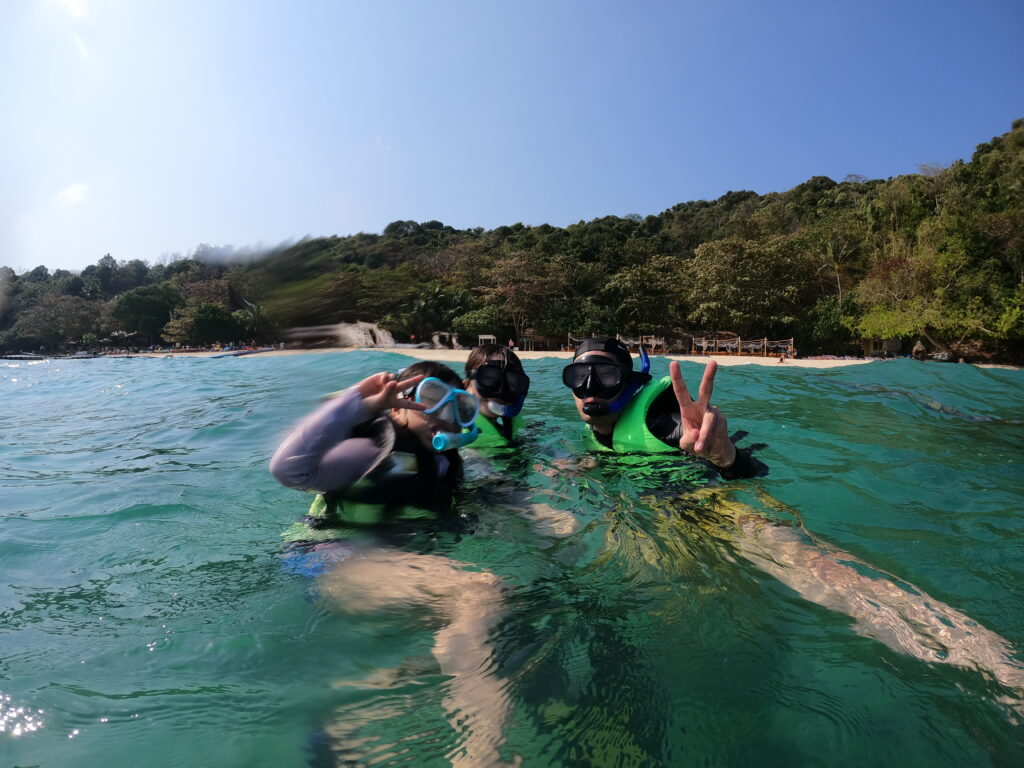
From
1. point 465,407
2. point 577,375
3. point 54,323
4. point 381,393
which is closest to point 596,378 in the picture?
point 577,375

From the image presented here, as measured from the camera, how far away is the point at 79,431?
6117mm

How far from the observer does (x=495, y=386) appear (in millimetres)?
3656

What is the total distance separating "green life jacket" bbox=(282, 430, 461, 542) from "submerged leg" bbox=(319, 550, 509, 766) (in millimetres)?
199

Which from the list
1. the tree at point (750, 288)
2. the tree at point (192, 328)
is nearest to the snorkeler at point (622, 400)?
the tree at point (750, 288)

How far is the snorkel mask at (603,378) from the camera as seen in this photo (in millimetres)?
3189

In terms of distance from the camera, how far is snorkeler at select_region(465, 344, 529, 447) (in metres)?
3.64

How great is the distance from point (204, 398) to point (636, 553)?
27.0ft

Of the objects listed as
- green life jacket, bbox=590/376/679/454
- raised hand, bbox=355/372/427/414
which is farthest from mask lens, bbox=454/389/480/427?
green life jacket, bbox=590/376/679/454

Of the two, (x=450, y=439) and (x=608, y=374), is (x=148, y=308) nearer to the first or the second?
(x=608, y=374)

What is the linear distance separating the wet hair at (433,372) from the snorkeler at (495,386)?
125 centimetres

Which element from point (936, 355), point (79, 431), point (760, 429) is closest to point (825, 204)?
point (936, 355)

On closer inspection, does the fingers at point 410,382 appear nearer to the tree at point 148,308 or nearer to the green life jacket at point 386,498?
the green life jacket at point 386,498

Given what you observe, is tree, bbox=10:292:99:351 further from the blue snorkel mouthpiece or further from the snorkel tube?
the blue snorkel mouthpiece

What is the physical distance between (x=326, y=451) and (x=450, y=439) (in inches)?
20.1
